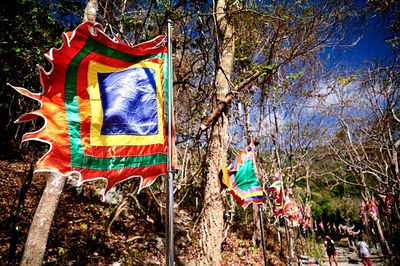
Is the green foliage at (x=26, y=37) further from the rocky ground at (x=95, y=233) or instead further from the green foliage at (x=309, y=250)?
the green foliage at (x=309, y=250)

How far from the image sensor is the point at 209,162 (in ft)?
17.4

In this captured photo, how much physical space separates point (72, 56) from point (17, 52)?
199 inches

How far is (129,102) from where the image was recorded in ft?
10.2

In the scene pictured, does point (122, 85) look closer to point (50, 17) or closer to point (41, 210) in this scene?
point (41, 210)

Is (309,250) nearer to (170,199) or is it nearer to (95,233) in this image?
(95,233)

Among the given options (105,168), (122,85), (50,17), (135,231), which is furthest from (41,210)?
(135,231)

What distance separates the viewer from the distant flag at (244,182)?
595cm

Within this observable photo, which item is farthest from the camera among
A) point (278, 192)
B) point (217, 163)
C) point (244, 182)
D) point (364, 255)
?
point (364, 255)

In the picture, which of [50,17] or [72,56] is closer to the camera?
[72,56]

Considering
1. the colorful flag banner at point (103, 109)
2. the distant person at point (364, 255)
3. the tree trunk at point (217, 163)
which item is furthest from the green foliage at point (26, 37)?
the distant person at point (364, 255)

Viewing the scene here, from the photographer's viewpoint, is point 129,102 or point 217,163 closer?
point 129,102

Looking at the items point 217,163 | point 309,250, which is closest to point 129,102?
point 217,163

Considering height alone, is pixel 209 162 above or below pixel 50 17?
below

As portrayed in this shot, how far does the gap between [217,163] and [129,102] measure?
104 inches
